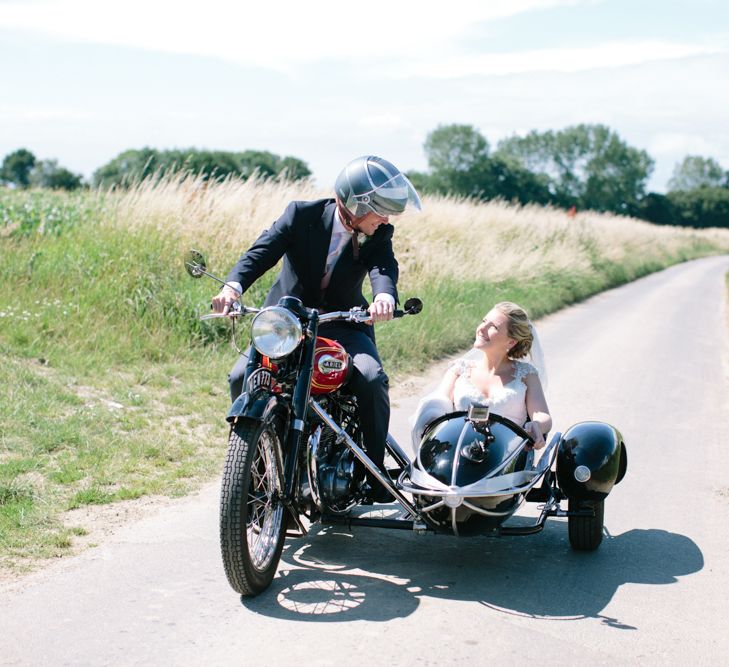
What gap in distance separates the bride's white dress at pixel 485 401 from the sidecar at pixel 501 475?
Answer: 24 centimetres

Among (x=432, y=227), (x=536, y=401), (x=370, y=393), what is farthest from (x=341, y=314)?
(x=432, y=227)

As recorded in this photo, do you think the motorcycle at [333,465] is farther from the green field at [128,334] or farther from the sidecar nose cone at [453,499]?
the green field at [128,334]

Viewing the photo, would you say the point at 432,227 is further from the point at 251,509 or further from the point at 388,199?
the point at 251,509

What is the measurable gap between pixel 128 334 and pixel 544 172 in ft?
368

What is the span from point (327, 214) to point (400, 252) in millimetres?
10421

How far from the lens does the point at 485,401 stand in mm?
5105

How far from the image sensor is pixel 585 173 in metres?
128

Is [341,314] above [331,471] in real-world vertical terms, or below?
above

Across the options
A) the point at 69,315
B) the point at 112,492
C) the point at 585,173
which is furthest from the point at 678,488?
the point at 585,173

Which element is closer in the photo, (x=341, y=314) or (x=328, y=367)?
(x=341, y=314)

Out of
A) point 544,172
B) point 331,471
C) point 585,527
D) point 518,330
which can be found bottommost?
point 585,527

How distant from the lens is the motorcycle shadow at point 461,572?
13.8 ft

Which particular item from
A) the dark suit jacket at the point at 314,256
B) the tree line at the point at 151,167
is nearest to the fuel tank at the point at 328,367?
the dark suit jacket at the point at 314,256

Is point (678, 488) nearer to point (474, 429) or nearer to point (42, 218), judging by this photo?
point (474, 429)
